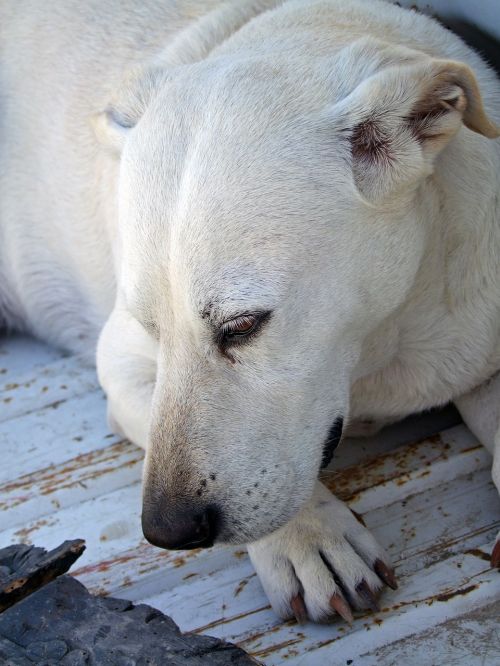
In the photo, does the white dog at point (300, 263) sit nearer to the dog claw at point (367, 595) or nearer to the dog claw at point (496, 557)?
the dog claw at point (367, 595)

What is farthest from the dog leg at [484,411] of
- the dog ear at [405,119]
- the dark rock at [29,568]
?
the dark rock at [29,568]

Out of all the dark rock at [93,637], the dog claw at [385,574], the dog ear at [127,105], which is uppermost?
the dog ear at [127,105]

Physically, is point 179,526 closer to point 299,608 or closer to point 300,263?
point 299,608

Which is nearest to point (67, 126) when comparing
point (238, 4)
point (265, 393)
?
point (238, 4)

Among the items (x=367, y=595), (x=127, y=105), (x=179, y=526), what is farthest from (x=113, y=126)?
(x=367, y=595)

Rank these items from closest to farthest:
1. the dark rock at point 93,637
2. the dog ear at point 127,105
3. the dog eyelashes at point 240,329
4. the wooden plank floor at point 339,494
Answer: the dark rock at point 93,637
the dog eyelashes at point 240,329
the wooden plank floor at point 339,494
the dog ear at point 127,105

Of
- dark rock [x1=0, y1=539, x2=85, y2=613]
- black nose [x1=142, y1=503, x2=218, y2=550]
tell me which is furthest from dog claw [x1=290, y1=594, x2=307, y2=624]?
dark rock [x1=0, y1=539, x2=85, y2=613]

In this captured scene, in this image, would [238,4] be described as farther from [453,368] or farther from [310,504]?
[310,504]
